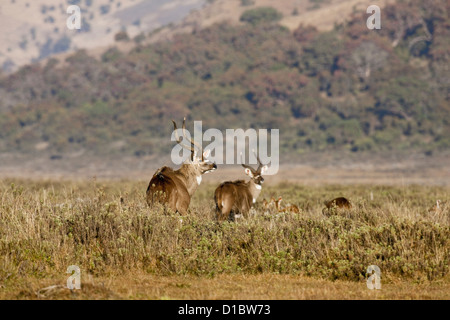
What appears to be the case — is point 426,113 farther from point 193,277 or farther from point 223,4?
point 193,277

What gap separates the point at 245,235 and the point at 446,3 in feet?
316

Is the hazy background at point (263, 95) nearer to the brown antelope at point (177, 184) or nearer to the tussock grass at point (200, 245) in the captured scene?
the brown antelope at point (177, 184)

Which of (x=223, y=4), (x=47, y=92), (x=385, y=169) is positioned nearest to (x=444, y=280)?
(x=385, y=169)

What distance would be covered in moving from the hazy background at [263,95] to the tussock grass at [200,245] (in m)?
52.3

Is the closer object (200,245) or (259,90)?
(200,245)

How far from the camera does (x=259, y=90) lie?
96562 millimetres

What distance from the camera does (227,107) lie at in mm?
95188

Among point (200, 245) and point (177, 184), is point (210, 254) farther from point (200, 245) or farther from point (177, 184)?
point (177, 184)

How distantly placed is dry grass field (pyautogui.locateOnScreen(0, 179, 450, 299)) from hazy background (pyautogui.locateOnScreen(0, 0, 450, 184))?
A: 52473 mm

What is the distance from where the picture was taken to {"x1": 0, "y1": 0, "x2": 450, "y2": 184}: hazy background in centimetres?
8162

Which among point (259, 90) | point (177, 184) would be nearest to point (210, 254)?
point (177, 184)

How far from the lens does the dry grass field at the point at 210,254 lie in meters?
9.98

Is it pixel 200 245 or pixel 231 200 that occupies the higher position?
pixel 231 200

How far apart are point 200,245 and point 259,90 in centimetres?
8545
